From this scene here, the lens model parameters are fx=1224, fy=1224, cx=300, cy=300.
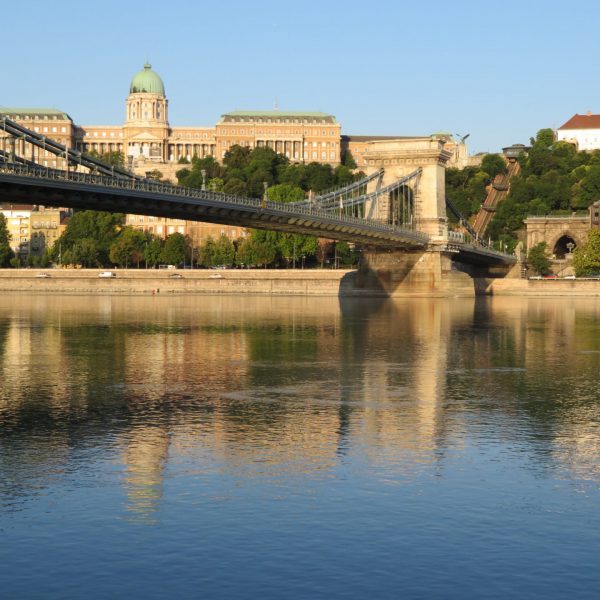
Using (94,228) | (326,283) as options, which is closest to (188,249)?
(94,228)

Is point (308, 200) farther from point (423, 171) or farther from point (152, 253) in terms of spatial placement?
point (152, 253)

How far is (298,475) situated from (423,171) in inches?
3242

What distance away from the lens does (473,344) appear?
5031cm

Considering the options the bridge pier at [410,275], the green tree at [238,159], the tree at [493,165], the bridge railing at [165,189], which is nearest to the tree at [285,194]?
the green tree at [238,159]

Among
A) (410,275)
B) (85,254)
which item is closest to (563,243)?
(410,275)

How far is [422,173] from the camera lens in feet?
336

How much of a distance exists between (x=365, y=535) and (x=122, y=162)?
183 m

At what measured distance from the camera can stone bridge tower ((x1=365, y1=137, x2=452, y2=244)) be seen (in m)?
101

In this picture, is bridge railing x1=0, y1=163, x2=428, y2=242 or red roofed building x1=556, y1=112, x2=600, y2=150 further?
red roofed building x1=556, y1=112, x2=600, y2=150

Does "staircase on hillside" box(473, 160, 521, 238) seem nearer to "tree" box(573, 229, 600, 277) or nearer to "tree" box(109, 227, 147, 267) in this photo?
"tree" box(573, 229, 600, 277)

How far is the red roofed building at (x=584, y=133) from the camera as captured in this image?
178875 millimetres

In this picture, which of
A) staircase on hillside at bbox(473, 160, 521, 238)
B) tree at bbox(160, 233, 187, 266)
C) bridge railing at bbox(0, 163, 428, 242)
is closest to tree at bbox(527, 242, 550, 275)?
staircase on hillside at bbox(473, 160, 521, 238)

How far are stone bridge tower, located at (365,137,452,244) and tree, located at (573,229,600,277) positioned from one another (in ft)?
58.5

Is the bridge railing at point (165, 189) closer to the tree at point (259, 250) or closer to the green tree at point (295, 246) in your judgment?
the green tree at point (295, 246)
